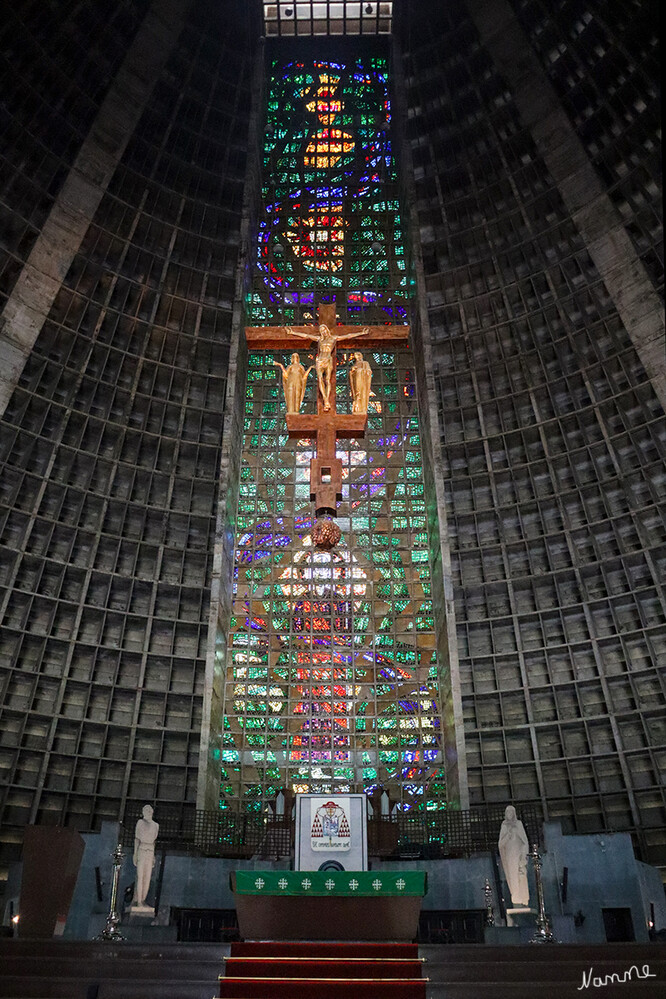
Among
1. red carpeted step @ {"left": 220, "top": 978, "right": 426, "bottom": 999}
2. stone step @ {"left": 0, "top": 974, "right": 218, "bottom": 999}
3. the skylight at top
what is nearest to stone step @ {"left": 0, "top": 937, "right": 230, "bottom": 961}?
stone step @ {"left": 0, "top": 974, "right": 218, "bottom": 999}

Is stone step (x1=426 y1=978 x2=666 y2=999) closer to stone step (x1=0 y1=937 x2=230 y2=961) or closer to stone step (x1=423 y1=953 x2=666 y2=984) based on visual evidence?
stone step (x1=423 y1=953 x2=666 y2=984)

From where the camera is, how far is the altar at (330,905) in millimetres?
7922

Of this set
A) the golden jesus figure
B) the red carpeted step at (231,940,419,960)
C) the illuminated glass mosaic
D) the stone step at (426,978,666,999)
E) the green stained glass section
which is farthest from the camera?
the illuminated glass mosaic

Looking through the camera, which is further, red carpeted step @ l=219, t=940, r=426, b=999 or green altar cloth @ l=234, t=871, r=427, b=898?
green altar cloth @ l=234, t=871, r=427, b=898

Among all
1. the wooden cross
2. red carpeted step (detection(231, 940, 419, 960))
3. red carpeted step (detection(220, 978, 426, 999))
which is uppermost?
the wooden cross

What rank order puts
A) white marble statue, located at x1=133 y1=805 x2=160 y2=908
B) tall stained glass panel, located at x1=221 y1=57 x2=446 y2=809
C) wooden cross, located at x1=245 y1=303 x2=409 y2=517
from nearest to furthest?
white marble statue, located at x1=133 y1=805 x2=160 y2=908, wooden cross, located at x1=245 y1=303 x2=409 y2=517, tall stained glass panel, located at x1=221 y1=57 x2=446 y2=809

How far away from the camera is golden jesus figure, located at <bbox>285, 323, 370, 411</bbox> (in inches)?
480

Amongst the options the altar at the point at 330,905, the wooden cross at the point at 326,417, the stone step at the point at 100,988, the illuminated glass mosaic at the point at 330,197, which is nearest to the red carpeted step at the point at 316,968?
the stone step at the point at 100,988

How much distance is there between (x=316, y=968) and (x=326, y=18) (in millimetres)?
24817

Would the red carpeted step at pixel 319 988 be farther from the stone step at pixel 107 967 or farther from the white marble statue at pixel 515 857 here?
the white marble statue at pixel 515 857

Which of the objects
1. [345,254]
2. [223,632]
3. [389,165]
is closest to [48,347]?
[223,632]

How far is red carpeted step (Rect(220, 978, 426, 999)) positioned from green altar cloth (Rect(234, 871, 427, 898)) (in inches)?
50.7

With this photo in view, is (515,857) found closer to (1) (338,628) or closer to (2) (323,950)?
(2) (323,950)

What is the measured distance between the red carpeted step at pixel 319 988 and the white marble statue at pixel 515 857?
13.3 feet
